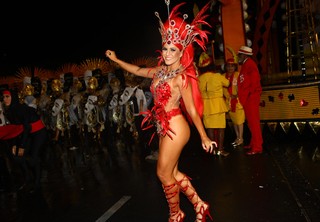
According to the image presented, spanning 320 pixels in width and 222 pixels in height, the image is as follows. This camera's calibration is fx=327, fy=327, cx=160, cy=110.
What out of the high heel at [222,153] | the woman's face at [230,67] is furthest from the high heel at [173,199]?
the woman's face at [230,67]

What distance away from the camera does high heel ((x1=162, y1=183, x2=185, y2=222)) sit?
3277 mm

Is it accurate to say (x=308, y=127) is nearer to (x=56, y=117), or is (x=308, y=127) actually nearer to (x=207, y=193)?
(x=207, y=193)

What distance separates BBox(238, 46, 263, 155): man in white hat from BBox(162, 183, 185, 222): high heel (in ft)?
9.89

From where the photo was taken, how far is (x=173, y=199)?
10.8ft

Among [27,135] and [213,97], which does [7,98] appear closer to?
[27,135]

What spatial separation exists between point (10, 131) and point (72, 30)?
33.0ft

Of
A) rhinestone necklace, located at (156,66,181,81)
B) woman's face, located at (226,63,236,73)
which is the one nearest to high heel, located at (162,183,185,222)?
rhinestone necklace, located at (156,66,181,81)

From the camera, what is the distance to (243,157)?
5879 millimetres

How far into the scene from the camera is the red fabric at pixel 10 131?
5.56m

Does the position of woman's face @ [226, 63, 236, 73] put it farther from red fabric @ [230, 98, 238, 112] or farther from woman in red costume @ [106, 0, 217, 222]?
woman in red costume @ [106, 0, 217, 222]

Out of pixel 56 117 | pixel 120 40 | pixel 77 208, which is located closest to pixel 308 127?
pixel 77 208

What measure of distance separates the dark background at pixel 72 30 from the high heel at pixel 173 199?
12.6 meters

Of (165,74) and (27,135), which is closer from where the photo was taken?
(165,74)

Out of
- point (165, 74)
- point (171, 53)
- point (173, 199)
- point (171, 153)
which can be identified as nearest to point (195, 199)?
point (173, 199)
